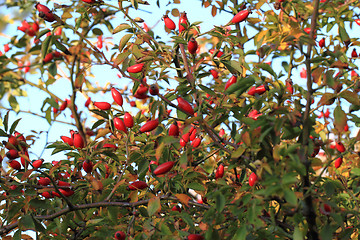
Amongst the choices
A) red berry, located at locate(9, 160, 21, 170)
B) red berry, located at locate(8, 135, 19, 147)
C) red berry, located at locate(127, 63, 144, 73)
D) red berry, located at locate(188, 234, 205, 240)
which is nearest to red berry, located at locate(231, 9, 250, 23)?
red berry, located at locate(127, 63, 144, 73)

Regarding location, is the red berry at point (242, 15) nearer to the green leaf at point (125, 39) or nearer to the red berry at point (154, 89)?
the green leaf at point (125, 39)

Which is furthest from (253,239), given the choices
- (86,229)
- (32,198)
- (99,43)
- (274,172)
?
(99,43)

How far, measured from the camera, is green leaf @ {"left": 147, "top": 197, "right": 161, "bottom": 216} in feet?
5.26

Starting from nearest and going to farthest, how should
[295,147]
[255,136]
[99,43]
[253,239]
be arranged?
1. [295,147]
2. [255,136]
3. [253,239]
4. [99,43]

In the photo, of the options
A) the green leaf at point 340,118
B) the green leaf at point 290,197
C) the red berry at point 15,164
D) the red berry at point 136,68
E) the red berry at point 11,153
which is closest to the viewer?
the green leaf at point 290,197

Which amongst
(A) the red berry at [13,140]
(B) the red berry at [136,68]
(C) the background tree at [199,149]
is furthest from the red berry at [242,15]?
(A) the red berry at [13,140]

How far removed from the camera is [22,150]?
1.81 m

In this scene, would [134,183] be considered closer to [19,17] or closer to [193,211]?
[193,211]

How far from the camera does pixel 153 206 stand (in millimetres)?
1623

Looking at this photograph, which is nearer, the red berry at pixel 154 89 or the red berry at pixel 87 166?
the red berry at pixel 154 89

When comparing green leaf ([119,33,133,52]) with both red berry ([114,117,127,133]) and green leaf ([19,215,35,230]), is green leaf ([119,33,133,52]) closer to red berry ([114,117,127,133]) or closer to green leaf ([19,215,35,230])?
red berry ([114,117,127,133])

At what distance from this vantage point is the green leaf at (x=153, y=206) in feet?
5.26

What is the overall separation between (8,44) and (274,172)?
366cm

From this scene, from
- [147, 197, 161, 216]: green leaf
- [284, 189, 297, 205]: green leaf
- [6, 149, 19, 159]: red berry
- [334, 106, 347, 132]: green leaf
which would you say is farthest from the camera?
[6, 149, 19, 159]: red berry
